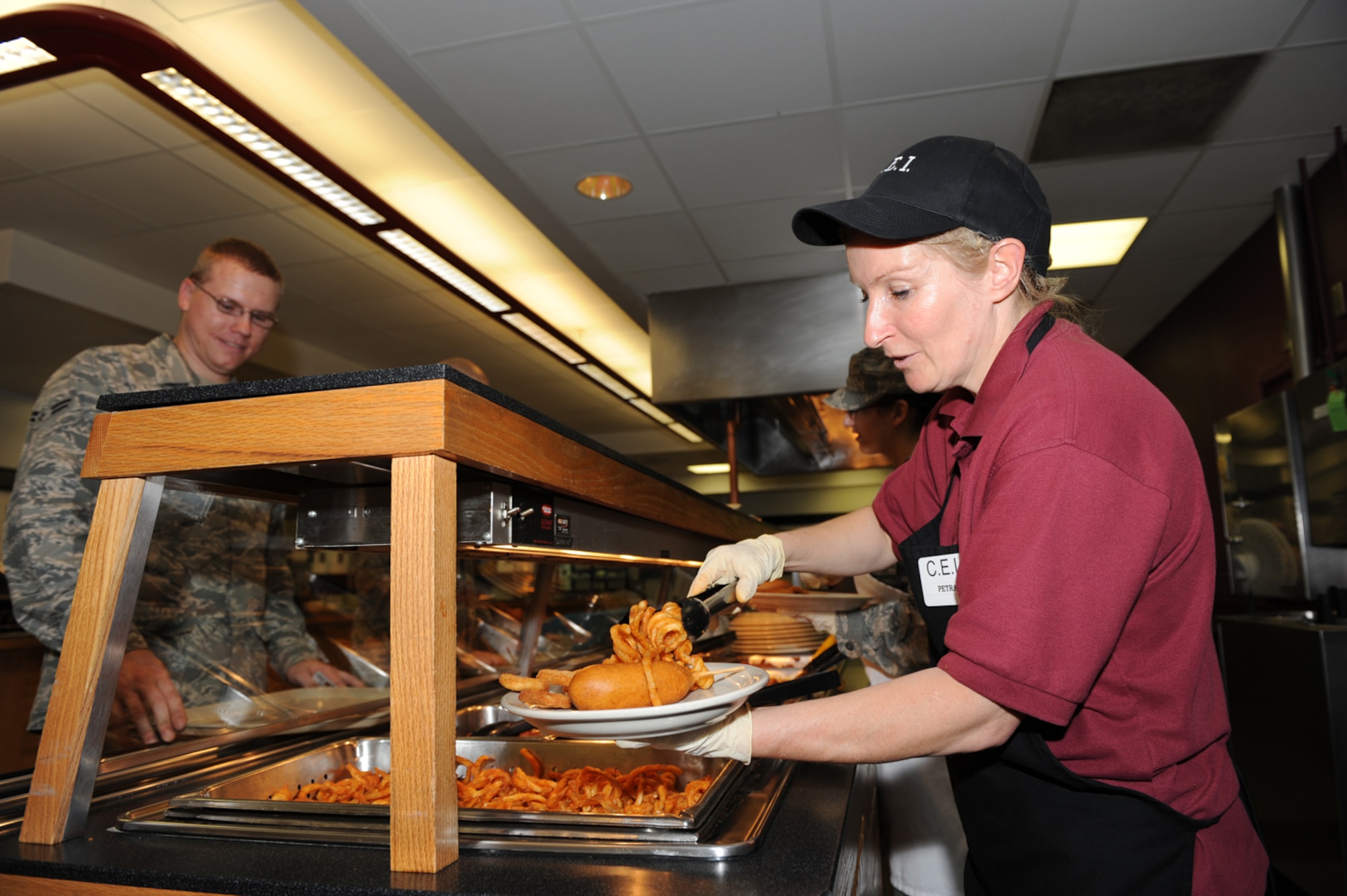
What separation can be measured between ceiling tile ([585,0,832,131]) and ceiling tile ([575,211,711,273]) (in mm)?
933

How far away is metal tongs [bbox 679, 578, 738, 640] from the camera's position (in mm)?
1341

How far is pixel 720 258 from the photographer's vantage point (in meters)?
4.84

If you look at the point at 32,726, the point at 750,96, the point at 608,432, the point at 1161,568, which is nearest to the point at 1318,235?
the point at 750,96

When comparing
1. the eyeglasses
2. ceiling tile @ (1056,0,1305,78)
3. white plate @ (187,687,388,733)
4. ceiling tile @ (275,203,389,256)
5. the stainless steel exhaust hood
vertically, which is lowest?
white plate @ (187,687,388,733)

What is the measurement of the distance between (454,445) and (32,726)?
1720mm

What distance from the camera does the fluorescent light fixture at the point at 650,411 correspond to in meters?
9.24

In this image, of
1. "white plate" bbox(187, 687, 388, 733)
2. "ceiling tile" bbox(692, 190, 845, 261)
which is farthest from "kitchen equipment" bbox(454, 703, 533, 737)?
"ceiling tile" bbox(692, 190, 845, 261)

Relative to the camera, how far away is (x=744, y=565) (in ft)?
5.20

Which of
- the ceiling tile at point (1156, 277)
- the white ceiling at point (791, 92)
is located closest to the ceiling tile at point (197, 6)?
the white ceiling at point (791, 92)

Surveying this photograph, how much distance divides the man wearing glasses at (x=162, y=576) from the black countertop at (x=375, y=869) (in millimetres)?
474

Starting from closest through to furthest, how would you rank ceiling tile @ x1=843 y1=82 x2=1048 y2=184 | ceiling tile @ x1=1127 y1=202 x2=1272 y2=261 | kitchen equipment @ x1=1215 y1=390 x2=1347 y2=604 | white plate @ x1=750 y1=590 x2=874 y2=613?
white plate @ x1=750 y1=590 x2=874 y2=613
ceiling tile @ x1=843 y1=82 x2=1048 y2=184
kitchen equipment @ x1=1215 y1=390 x2=1347 y2=604
ceiling tile @ x1=1127 y1=202 x2=1272 y2=261

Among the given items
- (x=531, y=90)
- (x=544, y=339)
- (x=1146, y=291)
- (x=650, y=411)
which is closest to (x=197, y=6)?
(x=531, y=90)

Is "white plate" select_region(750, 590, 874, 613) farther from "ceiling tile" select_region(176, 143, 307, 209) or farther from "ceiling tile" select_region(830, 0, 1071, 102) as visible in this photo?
"ceiling tile" select_region(176, 143, 307, 209)

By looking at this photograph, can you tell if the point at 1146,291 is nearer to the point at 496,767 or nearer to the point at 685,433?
the point at 685,433
